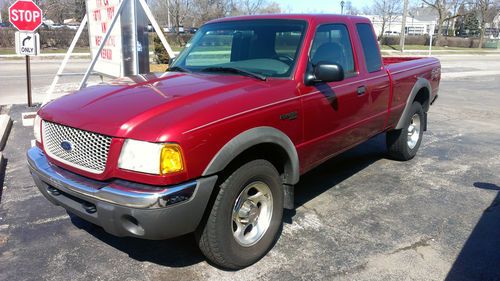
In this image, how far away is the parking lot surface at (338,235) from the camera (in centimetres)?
338

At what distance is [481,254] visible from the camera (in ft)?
12.1

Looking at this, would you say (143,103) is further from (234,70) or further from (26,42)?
(26,42)

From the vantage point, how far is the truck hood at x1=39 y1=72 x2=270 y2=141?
281 cm

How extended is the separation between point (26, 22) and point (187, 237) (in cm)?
708

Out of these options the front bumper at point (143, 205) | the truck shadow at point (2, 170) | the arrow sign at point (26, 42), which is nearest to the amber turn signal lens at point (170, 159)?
the front bumper at point (143, 205)

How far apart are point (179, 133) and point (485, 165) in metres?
5.05

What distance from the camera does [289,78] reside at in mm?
3711

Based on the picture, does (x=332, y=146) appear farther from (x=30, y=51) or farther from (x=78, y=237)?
(x=30, y=51)

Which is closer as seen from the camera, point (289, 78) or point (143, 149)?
point (143, 149)

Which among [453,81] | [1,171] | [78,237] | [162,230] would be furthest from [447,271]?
[453,81]

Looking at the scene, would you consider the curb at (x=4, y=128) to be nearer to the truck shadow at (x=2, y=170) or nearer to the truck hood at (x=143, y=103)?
the truck shadow at (x=2, y=170)

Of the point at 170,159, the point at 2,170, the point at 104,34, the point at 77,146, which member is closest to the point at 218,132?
the point at 170,159

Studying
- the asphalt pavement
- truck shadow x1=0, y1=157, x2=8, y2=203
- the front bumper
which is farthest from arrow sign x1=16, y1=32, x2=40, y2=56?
the front bumper

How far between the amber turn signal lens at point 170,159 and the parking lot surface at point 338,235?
3.29 feet
